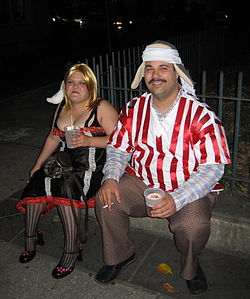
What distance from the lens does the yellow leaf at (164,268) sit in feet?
9.68

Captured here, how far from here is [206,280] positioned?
2.81m

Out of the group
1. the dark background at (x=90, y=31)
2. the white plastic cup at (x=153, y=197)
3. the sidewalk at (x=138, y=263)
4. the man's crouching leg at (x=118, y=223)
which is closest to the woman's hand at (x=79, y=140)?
the man's crouching leg at (x=118, y=223)

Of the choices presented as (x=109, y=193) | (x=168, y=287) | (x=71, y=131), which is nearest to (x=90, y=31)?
(x=71, y=131)

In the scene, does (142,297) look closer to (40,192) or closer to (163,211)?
(163,211)

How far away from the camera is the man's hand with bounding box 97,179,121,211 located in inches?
108

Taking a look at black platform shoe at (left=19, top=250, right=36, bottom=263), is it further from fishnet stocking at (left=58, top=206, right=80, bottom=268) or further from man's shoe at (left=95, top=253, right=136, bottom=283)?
man's shoe at (left=95, top=253, right=136, bottom=283)

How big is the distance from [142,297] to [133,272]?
0.29m

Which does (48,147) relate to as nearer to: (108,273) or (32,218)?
(32,218)

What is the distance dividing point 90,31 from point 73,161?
2363 cm

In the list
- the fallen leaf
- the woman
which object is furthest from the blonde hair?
the fallen leaf

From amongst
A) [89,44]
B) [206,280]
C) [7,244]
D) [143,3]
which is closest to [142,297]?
[206,280]

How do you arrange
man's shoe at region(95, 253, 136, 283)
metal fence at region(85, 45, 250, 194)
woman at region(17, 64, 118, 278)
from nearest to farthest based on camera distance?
man's shoe at region(95, 253, 136, 283) < woman at region(17, 64, 118, 278) < metal fence at region(85, 45, 250, 194)

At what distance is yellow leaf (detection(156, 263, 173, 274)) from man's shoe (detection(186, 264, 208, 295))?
23cm

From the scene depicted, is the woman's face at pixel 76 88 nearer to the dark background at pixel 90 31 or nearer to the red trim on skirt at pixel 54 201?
the red trim on skirt at pixel 54 201
